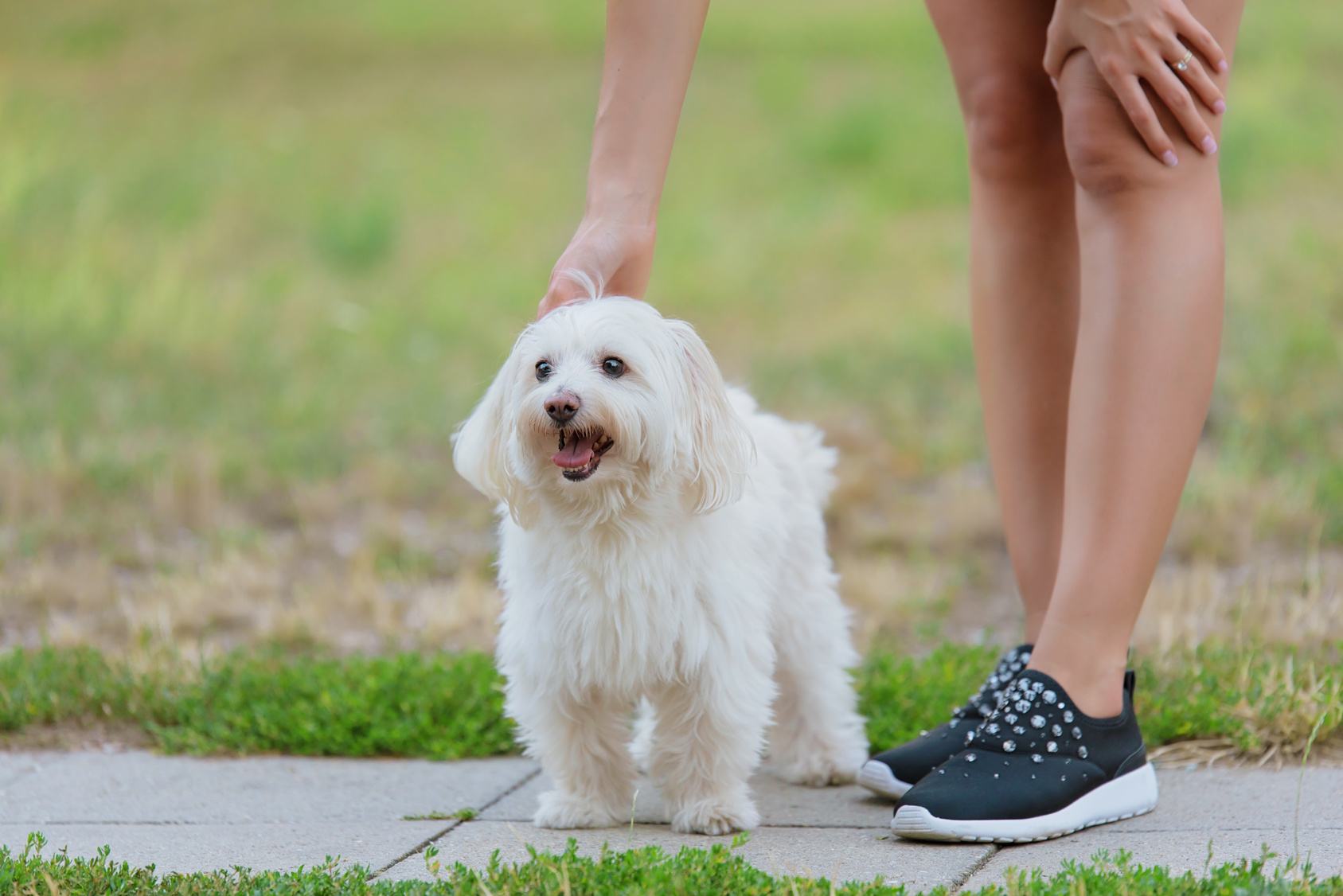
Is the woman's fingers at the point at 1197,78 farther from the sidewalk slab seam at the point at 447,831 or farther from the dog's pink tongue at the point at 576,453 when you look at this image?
the sidewalk slab seam at the point at 447,831

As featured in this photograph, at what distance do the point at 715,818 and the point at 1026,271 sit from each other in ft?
4.69

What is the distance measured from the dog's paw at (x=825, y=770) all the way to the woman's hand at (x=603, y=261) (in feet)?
4.01

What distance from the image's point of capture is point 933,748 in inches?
109

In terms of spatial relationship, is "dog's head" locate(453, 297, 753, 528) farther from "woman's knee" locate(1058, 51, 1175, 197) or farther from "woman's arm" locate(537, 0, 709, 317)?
"woman's knee" locate(1058, 51, 1175, 197)

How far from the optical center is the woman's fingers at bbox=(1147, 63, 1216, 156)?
2.42 metres

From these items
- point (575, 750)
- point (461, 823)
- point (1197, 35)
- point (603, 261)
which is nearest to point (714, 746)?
point (575, 750)

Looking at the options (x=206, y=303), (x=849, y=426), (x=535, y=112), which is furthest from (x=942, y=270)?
(x=535, y=112)

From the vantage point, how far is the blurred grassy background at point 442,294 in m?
5.02

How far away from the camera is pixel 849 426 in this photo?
6785mm

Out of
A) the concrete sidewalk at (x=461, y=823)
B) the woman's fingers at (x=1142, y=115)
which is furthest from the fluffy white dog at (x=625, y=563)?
the woman's fingers at (x=1142, y=115)

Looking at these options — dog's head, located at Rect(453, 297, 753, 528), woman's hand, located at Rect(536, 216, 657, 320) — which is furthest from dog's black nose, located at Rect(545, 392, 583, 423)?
woman's hand, located at Rect(536, 216, 657, 320)

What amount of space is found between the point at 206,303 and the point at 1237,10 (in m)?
7.55

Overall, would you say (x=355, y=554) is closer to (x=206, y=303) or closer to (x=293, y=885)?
(x=293, y=885)

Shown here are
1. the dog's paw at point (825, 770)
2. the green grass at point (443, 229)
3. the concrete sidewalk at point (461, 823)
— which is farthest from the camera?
the green grass at point (443, 229)
